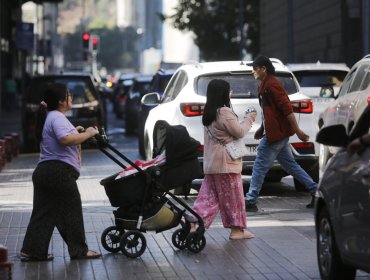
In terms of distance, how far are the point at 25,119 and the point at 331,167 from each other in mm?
18165

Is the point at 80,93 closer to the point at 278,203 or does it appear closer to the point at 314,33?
the point at 278,203

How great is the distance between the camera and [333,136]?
306 inches

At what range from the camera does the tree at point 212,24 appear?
60375 mm

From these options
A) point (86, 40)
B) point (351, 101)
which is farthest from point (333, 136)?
point (86, 40)

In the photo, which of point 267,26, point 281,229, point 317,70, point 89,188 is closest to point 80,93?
point 317,70

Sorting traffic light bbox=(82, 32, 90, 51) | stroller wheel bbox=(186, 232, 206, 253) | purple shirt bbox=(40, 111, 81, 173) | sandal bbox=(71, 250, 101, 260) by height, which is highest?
traffic light bbox=(82, 32, 90, 51)

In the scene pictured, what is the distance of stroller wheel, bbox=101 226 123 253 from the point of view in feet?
34.5

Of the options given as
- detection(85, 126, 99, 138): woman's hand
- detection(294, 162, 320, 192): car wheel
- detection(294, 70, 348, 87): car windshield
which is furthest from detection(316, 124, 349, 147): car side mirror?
detection(294, 70, 348, 87): car windshield

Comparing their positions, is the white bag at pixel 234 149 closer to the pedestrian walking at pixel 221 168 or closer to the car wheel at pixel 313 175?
the pedestrian walking at pixel 221 168

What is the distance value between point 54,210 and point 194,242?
4.07ft

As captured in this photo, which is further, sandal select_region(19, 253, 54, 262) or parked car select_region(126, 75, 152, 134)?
parked car select_region(126, 75, 152, 134)

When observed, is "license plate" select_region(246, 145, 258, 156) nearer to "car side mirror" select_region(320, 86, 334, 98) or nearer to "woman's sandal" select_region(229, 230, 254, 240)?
"car side mirror" select_region(320, 86, 334, 98)

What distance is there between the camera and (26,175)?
65.6 feet

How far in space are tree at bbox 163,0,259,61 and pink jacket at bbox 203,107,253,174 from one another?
4819 cm
